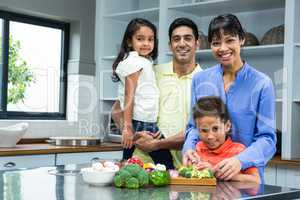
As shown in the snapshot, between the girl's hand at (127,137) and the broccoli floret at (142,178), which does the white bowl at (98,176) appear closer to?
the broccoli floret at (142,178)

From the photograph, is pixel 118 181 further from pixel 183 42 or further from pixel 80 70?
pixel 80 70

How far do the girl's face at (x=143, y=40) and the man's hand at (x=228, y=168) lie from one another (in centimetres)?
85

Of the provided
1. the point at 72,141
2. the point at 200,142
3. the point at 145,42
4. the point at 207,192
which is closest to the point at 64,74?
the point at 72,141

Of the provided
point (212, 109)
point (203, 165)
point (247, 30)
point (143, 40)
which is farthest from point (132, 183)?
point (247, 30)

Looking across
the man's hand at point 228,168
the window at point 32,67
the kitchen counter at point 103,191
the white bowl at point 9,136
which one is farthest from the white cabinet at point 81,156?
the man's hand at point 228,168

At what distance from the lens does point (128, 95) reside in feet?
7.64

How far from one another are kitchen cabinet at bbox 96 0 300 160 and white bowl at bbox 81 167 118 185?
6.18 feet

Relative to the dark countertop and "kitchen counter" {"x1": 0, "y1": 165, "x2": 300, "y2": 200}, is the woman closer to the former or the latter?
"kitchen counter" {"x1": 0, "y1": 165, "x2": 300, "y2": 200}

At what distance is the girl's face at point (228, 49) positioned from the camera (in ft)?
6.16

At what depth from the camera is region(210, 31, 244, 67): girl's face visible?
1.88 metres

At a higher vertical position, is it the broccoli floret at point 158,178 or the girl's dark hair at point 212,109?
the girl's dark hair at point 212,109

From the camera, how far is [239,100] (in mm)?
1856

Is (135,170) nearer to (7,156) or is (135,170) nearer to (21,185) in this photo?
(21,185)

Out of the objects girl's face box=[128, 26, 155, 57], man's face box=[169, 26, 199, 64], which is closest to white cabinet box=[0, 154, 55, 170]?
girl's face box=[128, 26, 155, 57]
